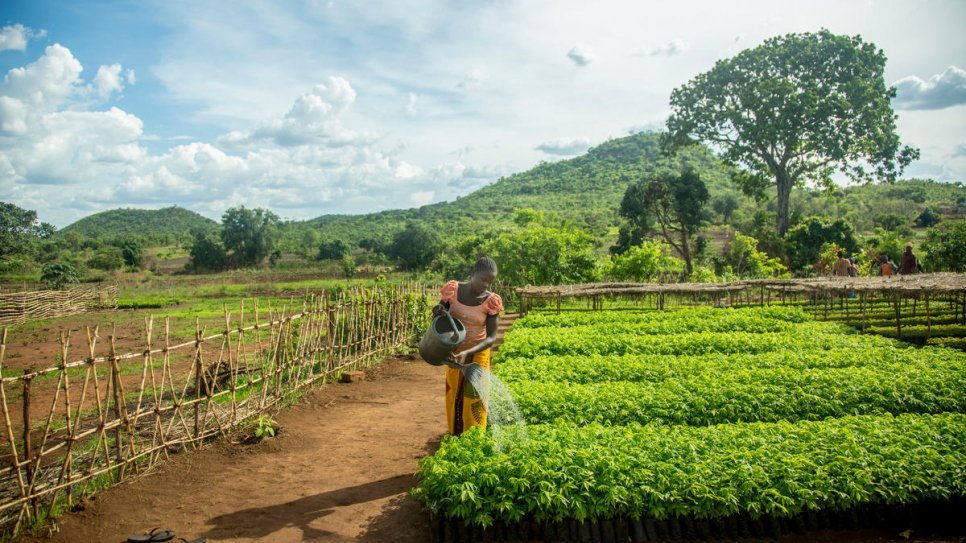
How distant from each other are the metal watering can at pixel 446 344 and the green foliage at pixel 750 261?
29367 millimetres

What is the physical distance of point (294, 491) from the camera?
707 centimetres

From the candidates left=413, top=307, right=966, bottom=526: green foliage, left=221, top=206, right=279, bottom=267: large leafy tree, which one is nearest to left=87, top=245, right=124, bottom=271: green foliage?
left=221, top=206, right=279, bottom=267: large leafy tree

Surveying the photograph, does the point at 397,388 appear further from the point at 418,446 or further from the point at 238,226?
the point at 238,226

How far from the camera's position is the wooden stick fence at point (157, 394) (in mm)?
6141

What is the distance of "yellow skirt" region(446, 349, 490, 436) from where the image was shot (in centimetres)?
664

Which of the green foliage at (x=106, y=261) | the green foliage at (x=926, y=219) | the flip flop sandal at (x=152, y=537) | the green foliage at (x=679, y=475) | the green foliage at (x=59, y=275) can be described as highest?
the green foliage at (x=926, y=219)

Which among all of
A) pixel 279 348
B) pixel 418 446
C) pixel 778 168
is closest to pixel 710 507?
pixel 418 446

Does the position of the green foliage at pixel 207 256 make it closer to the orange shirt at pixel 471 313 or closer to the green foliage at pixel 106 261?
the green foliage at pixel 106 261

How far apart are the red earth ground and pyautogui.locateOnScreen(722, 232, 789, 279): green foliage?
27.1 metres

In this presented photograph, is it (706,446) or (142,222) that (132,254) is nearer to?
(142,222)

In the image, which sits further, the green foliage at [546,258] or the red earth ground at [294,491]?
the green foliage at [546,258]

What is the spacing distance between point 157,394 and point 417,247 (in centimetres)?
4455

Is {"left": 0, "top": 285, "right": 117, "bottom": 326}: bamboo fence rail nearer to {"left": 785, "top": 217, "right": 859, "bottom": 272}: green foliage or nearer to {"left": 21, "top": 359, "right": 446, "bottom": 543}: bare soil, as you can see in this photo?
{"left": 21, "top": 359, "right": 446, "bottom": 543}: bare soil

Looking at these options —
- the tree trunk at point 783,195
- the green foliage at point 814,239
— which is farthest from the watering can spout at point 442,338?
the tree trunk at point 783,195
